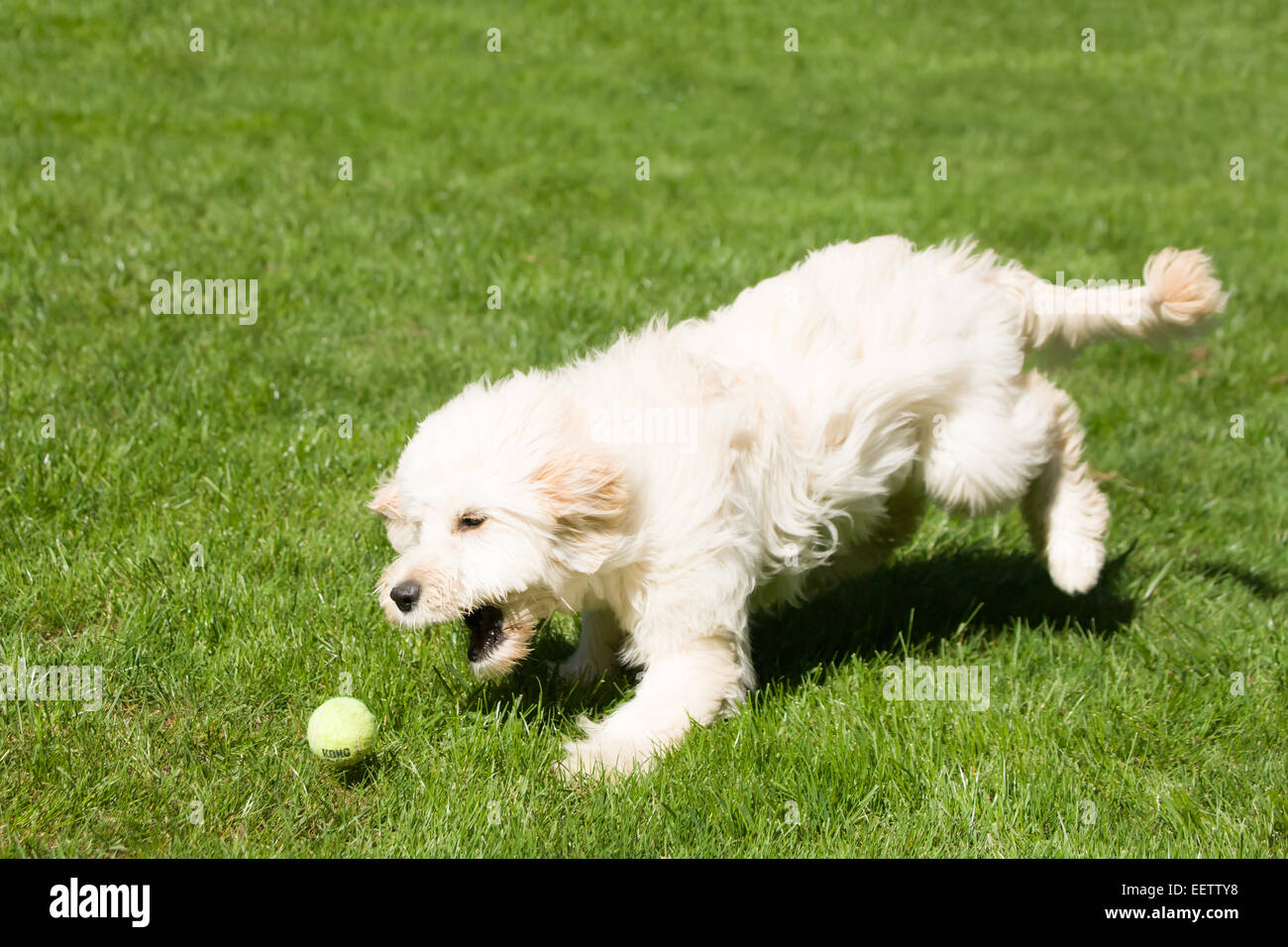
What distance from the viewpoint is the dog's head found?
3.17 metres

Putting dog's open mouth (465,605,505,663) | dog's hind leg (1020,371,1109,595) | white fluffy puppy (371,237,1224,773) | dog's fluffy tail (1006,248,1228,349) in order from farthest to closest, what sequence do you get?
1. dog's fluffy tail (1006,248,1228,349)
2. dog's hind leg (1020,371,1109,595)
3. dog's open mouth (465,605,505,663)
4. white fluffy puppy (371,237,1224,773)

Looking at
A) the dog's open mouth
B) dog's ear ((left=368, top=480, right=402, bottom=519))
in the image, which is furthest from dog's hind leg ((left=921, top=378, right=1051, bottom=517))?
dog's ear ((left=368, top=480, right=402, bottom=519))

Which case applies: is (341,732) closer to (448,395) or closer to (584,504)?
(584,504)

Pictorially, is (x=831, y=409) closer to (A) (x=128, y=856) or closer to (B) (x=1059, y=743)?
(B) (x=1059, y=743)

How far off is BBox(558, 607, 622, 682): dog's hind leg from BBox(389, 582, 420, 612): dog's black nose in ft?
2.94

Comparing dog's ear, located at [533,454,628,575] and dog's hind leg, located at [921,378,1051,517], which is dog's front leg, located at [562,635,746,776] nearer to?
dog's ear, located at [533,454,628,575]

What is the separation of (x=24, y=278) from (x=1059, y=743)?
5.42 meters

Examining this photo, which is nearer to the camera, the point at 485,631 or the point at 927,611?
the point at 485,631

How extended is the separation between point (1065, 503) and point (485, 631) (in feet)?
7.24

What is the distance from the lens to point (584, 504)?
3191 mm

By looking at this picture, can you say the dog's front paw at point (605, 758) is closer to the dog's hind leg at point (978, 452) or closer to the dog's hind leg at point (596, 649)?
the dog's hind leg at point (596, 649)

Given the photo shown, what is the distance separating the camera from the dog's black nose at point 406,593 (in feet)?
10.2

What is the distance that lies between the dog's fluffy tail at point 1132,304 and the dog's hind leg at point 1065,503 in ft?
0.78

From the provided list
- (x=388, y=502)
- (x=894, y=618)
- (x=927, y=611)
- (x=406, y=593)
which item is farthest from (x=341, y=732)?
(x=927, y=611)
